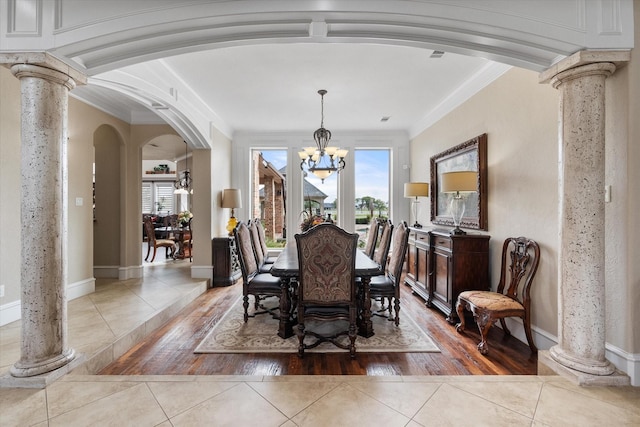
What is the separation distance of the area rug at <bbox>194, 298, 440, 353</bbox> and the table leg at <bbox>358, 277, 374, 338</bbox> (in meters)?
0.06

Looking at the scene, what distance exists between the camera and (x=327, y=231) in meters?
2.49

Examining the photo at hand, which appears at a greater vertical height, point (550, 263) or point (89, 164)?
point (89, 164)

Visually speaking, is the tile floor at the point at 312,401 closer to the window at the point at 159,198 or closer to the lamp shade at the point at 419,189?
the lamp shade at the point at 419,189

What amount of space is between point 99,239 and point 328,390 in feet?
15.4

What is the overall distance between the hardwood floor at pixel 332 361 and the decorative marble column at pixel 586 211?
57cm

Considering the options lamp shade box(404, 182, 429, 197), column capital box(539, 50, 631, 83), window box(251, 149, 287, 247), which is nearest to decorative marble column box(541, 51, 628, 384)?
column capital box(539, 50, 631, 83)

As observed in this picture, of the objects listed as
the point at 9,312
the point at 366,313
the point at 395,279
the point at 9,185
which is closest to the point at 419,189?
the point at 395,279

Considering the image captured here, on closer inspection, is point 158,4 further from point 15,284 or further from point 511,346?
point 511,346

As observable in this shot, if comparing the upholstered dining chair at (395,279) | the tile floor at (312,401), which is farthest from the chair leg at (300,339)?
the upholstered dining chair at (395,279)

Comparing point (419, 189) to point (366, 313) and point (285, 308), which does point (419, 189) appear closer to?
point (366, 313)

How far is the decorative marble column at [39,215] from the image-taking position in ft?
6.45

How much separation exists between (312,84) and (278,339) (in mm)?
2978

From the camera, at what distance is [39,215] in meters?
Answer: 1.99

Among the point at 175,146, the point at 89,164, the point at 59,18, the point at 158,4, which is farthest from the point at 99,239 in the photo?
the point at 158,4
